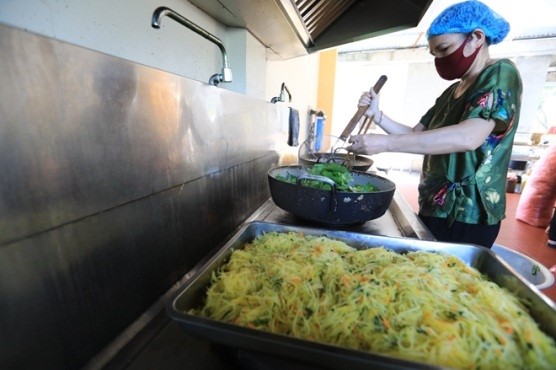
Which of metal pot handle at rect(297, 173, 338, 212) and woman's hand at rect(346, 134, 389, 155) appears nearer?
metal pot handle at rect(297, 173, 338, 212)

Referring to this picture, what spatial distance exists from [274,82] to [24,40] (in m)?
2.04

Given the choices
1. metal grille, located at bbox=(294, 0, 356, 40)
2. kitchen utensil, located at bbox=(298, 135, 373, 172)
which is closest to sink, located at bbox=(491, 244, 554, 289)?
kitchen utensil, located at bbox=(298, 135, 373, 172)

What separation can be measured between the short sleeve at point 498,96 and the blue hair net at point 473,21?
179 millimetres

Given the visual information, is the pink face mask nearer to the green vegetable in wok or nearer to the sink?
the green vegetable in wok

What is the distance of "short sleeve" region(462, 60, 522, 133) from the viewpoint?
1.12 meters

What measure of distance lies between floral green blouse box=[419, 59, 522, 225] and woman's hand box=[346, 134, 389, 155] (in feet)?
1.19

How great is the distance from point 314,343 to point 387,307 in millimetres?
242

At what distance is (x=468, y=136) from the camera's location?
113 centimetres

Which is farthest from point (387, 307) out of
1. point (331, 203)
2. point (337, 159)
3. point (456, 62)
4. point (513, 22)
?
point (513, 22)

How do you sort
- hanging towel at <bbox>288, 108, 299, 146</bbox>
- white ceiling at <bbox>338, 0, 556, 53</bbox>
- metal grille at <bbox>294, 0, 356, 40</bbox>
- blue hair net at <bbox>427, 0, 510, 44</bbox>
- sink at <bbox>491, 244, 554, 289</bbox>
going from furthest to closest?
white ceiling at <bbox>338, 0, 556, 53</bbox>, hanging towel at <bbox>288, 108, 299, 146</bbox>, sink at <bbox>491, 244, 554, 289</bbox>, metal grille at <bbox>294, 0, 356, 40</bbox>, blue hair net at <bbox>427, 0, 510, 44</bbox>

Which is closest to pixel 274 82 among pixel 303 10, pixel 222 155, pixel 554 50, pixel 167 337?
pixel 303 10

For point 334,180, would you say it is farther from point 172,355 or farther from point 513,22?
point 513,22

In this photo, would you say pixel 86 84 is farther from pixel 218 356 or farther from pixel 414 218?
pixel 414 218

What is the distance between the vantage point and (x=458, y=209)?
1.34 metres
